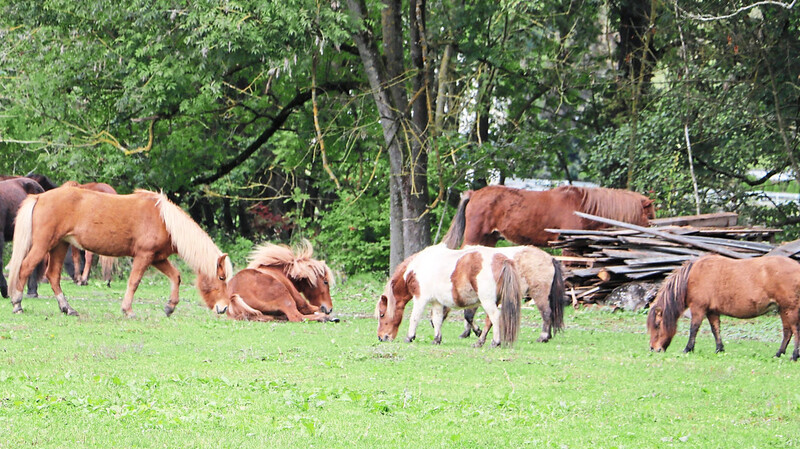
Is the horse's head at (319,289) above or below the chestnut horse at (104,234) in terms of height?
below

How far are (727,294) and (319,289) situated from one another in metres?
6.56

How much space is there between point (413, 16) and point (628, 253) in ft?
23.0

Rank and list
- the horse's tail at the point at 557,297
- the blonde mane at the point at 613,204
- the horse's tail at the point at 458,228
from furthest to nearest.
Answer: the blonde mane at the point at 613,204 < the horse's tail at the point at 458,228 < the horse's tail at the point at 557,297

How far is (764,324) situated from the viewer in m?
16.1

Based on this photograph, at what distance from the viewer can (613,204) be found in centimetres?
1912

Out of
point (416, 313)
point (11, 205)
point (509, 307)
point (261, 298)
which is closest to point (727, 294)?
point (509, 307)

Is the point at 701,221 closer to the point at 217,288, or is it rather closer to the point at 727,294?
the point at 727,294

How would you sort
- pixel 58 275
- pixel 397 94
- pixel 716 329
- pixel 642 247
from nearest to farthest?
pixel 716 329
pixel 58 275
pixel 642 247
pixel 397 94

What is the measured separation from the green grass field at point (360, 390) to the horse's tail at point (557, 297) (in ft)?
1.04

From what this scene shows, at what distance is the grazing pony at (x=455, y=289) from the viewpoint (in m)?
11.3

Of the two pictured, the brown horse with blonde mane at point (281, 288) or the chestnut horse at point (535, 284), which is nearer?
the chestnut horse at point (535, 284)

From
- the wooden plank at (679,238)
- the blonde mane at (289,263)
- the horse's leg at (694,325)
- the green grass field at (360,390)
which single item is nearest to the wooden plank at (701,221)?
the wooden plank at (679,238)

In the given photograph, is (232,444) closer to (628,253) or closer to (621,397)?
(621,397)

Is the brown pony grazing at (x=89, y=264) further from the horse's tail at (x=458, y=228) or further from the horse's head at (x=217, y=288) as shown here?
→ the horse's tail at (x=458, y=228)
